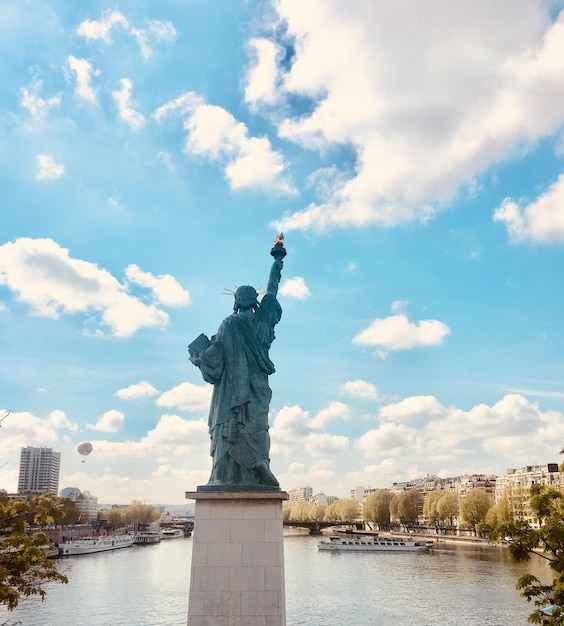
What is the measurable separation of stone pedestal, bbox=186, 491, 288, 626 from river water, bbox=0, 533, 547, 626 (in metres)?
18.5

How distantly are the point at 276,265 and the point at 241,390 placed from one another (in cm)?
411

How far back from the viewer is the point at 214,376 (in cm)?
1529

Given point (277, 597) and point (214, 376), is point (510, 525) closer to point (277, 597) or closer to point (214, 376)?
point (277, 597)

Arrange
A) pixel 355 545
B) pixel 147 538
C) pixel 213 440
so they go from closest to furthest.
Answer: pixel 213 440
pixel 355 545
pixel 147 538

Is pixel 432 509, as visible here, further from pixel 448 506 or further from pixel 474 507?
pixel 474 507

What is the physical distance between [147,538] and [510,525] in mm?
94828

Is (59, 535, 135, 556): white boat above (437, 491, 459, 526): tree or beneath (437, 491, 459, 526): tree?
beneath

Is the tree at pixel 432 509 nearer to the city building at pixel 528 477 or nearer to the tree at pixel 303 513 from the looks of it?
the city building at pixel 528 477

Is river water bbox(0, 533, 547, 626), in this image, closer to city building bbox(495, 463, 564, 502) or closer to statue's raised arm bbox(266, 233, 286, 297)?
statue's raised arm bbox(266, 233, 286, 297)

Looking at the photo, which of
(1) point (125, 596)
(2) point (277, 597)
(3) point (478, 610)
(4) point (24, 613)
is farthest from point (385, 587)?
(2) point (277, 597)

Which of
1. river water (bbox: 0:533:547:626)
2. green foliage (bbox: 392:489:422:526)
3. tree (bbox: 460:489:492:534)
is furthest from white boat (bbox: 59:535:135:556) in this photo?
green foliage (bbox: 392:489:422:526)

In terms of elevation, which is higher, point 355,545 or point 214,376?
point 214,376

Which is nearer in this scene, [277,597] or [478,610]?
[277,597]

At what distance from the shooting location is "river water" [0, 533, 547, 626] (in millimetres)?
30219
